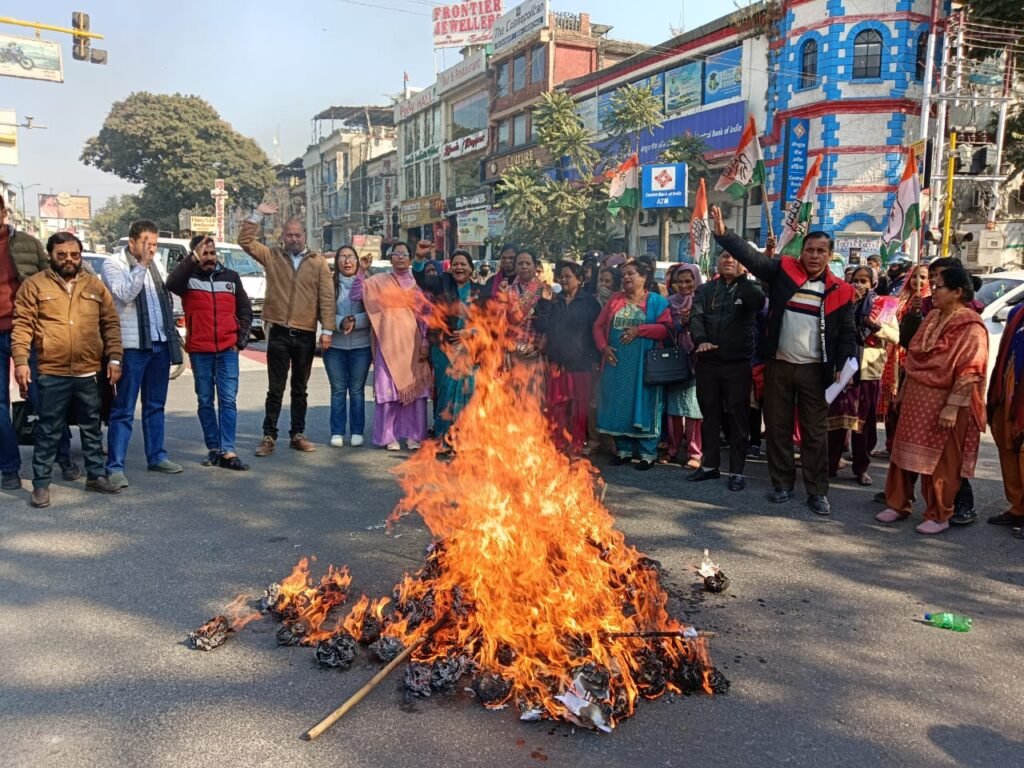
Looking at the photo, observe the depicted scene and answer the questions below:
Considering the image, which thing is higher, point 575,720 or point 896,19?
point 896,19

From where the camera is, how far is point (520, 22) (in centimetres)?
3559

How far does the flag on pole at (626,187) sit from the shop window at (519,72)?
16.7 meters

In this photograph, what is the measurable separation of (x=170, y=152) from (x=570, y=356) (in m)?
47.6

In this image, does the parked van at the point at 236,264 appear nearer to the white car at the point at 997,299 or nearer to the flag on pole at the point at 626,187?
the flag on pole at the point at 626,187

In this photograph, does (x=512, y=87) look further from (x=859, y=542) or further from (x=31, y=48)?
(x=859, y=542)

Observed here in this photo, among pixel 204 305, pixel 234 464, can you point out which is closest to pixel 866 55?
pixel 204 305

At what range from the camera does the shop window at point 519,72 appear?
1410 inches

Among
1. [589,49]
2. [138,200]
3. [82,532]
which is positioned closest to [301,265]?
[82,532]

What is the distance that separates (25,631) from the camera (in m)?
3.58

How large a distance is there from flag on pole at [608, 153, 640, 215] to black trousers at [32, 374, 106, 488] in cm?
1711

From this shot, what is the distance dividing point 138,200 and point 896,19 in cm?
4646

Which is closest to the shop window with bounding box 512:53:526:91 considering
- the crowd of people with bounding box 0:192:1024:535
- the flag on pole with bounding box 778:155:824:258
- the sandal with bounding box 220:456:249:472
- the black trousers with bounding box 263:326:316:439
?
the flag on pole with bounding box 778:155:824:258

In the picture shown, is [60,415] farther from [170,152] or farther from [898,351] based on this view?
[170,152]

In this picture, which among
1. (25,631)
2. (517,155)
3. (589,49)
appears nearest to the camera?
(25,631)
